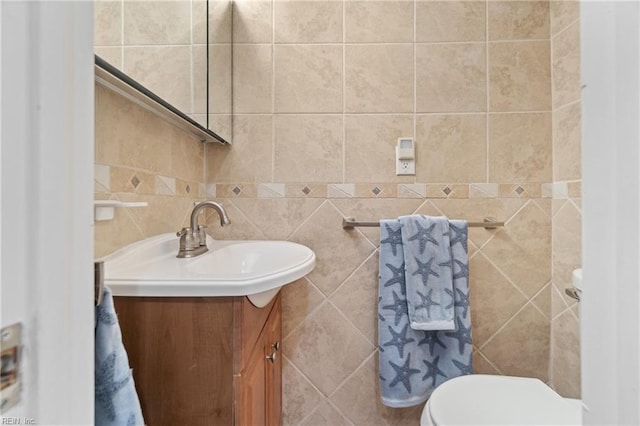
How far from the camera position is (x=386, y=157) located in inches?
46.8

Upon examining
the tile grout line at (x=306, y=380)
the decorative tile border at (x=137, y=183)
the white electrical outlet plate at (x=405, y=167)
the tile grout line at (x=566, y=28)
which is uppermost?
the tile grout line at (x=566, y=28)

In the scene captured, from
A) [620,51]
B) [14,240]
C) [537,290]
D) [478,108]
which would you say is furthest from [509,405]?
[14,240]

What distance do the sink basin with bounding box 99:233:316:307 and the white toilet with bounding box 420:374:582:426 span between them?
0.60m

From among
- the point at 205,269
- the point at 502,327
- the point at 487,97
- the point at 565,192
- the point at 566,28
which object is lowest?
the point at 502,327

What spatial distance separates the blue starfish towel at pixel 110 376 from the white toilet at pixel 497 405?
0.77 m

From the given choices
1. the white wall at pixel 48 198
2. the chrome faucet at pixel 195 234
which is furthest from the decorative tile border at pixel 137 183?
the white wall at pixel 48 198

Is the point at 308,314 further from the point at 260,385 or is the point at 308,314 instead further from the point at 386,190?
the point at 386,190

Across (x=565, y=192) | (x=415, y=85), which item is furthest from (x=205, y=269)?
(x=565, y=192)

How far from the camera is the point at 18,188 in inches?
9.6

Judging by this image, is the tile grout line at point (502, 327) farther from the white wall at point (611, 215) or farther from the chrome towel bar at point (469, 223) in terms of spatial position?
the white wall at point (611, 215)

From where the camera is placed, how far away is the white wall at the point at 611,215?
0.91 ft

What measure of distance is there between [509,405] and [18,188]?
4.05ft

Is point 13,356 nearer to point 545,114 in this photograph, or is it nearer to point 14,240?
point 14,240

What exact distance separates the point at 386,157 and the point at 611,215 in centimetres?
93
